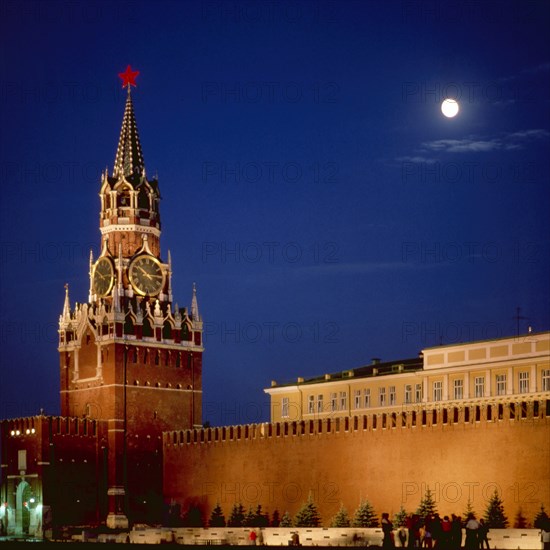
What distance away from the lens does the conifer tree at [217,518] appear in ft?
264

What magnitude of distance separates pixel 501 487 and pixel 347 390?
75.4 feet

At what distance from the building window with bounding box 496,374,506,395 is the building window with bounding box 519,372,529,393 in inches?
49.8

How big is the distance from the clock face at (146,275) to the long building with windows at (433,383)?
33.3 ft

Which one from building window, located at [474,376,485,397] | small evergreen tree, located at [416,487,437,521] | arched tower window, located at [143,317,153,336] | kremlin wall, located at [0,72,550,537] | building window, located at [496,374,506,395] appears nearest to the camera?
small evergreen tree, located at [416,487,437,521]

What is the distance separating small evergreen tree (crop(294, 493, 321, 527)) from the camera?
248ft

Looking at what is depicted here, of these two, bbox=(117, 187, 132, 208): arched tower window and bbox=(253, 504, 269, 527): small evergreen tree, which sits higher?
bbox=(117, 187, 132, 208): arched tower window

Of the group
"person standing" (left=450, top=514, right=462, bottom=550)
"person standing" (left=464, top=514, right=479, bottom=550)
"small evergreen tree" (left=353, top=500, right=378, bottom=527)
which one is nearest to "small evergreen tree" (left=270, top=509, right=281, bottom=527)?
"small evergreen tree" (left=353, top=500, right=378, bottom=527)

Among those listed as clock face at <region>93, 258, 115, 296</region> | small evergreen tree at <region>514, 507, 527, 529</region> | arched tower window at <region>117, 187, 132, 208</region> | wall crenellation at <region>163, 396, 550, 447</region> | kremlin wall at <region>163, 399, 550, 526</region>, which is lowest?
small evergreen tree at <region>514, 507, 527, 529</region>

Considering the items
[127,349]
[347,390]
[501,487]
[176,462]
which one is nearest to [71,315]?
[127,349]

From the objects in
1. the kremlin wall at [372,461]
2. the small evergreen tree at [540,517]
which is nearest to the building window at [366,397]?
the kremlin wall at [372,461]

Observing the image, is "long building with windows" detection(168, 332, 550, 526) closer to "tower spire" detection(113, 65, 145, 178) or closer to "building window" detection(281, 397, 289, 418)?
"building window" detection(281, 397, 289, 418)

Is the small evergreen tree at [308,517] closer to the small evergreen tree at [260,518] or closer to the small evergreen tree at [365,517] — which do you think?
the small evergreen tree at [260,518]

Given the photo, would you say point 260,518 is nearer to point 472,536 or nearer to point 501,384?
point 501,384

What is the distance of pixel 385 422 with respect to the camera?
76.2 m
